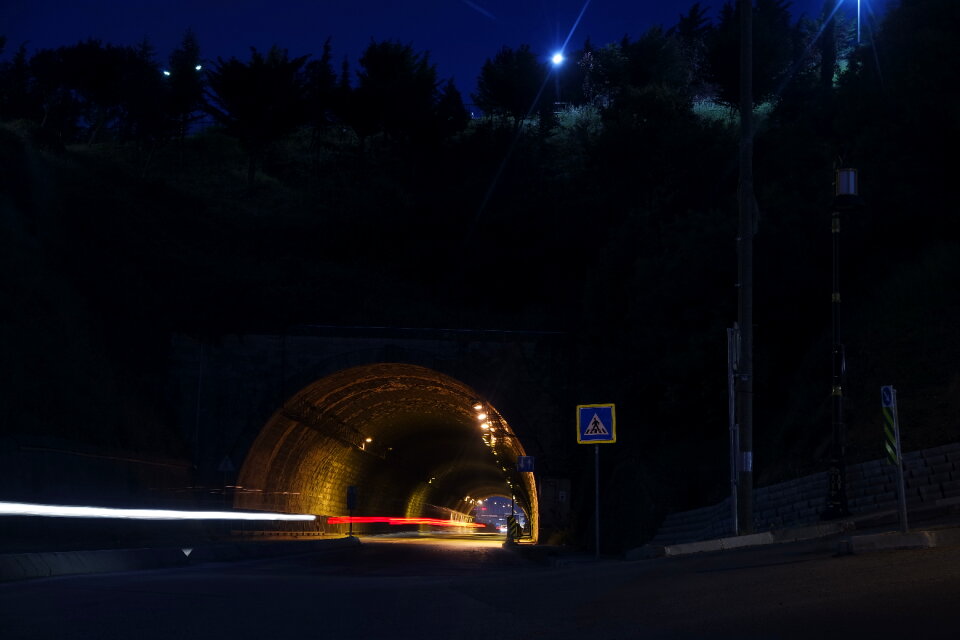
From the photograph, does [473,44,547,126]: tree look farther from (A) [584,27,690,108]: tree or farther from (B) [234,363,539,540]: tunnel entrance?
(B) [234,363,539,540]: tunnel entrance

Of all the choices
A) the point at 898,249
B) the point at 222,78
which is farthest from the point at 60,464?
the point at 222,78

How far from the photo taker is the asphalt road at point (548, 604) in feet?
21.9

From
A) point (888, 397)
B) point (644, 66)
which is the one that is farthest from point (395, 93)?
point (888, 397)

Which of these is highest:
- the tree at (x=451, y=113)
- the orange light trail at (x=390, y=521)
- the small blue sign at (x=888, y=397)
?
the tree at (x=451, y=113)

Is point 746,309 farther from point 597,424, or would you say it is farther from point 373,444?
point 373,444

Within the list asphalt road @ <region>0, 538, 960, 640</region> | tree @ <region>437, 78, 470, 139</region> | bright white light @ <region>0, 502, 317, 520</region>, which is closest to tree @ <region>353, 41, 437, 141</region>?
tree @ <region>437, 78, 470, 139</region>

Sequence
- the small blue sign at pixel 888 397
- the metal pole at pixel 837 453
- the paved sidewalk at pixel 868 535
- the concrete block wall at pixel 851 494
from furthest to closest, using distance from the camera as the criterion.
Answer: the metal pole at pixel 837 453, the concrete block wall at pixel 851 494, the small blue sign at pixel 888 397, the paved sidewalk at pixel 868 535

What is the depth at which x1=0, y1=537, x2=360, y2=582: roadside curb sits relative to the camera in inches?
432

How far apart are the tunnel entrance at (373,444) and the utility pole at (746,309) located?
19174 mm

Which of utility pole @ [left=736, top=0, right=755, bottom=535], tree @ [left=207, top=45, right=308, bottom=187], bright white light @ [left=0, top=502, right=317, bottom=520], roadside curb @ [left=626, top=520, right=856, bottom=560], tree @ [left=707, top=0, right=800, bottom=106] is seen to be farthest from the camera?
tree @ [left=207, top=45, right=308, bottom=187]

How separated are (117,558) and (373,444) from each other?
114 ft

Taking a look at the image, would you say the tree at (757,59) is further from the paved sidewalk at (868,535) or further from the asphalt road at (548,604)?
the asphalt road at (548,604)

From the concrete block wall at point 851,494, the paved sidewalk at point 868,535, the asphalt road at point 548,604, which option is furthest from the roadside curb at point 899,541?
the concrete block wall at point 851,494

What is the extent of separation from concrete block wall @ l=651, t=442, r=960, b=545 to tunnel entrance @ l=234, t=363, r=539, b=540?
14.6 metres
